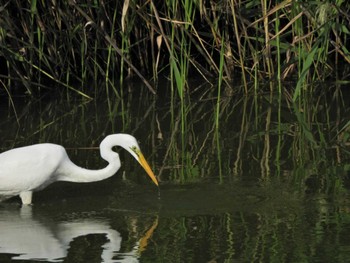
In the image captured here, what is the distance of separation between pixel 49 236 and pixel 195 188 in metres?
1.02

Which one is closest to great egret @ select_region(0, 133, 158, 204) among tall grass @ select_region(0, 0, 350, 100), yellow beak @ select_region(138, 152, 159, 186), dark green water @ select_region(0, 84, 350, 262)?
yellow beak @ select_region(138, 152, 159, 186)

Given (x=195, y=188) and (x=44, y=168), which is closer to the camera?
(x=44, y=168)

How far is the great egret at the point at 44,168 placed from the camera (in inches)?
222

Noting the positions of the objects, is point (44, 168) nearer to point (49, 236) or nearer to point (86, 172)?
point (86, 172)

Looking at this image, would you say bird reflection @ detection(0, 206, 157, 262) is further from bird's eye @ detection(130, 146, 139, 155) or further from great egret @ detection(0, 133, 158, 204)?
bird's eye @ detection(130, 146, 139, 155)

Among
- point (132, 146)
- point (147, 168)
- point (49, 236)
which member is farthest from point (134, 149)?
point (49, 236)

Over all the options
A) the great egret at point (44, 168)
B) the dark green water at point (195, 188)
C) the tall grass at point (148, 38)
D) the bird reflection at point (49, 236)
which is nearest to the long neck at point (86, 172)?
the great egret at point (44, 168)

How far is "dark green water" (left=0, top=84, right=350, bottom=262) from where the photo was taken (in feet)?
15.6

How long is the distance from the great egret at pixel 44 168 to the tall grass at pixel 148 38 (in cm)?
192

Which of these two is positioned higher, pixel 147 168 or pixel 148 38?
pixel 148 38

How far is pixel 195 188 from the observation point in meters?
5.79

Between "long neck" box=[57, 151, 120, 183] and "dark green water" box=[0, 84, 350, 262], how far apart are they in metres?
0.11

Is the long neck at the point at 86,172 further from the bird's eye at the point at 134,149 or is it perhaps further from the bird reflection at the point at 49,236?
the bird reflection at the point at 49,236

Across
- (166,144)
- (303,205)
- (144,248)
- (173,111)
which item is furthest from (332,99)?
(144,248)
